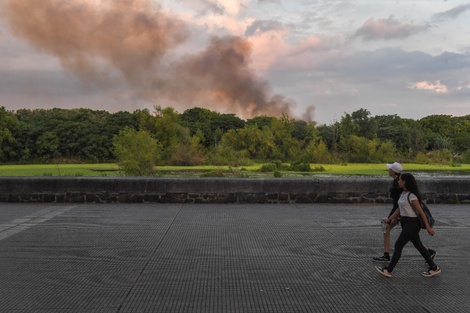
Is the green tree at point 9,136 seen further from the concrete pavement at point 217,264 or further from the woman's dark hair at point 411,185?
the woman's dark hair at point 411,185

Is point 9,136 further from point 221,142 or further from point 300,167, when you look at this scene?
point 300,167

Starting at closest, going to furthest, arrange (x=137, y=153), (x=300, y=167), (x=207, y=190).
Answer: (x=207, y=190)
(x=137, y=153)
(x=300, y=167)

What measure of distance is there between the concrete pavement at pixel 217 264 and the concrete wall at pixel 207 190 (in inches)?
73.9

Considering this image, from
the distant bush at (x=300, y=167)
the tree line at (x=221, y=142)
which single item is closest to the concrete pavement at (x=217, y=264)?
the distant bush at (x=300, y=167)

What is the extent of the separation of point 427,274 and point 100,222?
19.6 feet

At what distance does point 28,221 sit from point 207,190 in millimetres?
4323

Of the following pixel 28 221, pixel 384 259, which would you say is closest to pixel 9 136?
pixel 28 221

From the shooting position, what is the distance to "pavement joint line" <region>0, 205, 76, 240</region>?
8117mm

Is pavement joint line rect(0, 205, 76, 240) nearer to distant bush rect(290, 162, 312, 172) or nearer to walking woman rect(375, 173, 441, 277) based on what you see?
walking woman rect(375, 173, 441, 277)

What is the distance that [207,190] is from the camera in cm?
1202

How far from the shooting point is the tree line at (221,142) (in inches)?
2079

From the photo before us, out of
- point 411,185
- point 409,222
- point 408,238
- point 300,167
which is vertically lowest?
point 300,167

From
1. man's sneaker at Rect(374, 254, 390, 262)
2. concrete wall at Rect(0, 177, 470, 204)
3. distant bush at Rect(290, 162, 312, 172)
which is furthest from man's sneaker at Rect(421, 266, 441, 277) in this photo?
distant bush at Rect(290, 162, 312, 172)

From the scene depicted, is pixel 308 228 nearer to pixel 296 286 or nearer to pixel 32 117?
pixel 296 286
